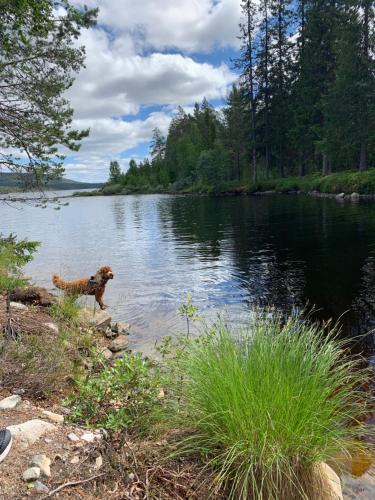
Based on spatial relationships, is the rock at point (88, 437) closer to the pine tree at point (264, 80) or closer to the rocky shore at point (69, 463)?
the rocky shore at point (69, 463)

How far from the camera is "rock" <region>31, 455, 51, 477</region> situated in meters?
2.33

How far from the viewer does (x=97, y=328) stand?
7.81 meters

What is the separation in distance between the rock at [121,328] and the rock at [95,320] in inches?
6.8

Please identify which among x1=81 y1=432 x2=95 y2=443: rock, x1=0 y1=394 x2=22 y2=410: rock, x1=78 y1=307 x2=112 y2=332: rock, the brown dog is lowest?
x1=78 y1=307 x2=112 y2=332: rock

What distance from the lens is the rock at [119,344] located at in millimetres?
7279

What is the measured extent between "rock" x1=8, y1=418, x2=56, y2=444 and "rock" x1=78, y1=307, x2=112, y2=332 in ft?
16.0

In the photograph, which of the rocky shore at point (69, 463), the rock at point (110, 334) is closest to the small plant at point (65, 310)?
the rock at point (110, 334)

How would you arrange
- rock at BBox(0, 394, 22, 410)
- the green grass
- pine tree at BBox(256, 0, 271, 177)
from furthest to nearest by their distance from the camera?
pine tree at BBox(256, 0, 271, 177) < rock at BBox(0, 394, 22, 410) < the green grass

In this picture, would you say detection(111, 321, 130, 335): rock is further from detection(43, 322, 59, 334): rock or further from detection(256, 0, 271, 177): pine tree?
detection(256, 0, 271, 177): pine tree

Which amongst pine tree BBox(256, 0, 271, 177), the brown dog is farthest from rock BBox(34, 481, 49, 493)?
pine tree BBox(256, 0, 271, 177)

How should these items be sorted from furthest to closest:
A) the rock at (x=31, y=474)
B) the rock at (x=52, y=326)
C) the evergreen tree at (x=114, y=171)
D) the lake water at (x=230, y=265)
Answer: the evergreen tree at (x=114, y=171) → the lake water at (x=230, y=265) → the rock at (x=52, y=326) → the rock at (x=31, y=474)

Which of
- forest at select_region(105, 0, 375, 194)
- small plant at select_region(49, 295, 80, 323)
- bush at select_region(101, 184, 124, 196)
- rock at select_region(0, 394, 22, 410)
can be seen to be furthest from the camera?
bush at select_region(101, 184, 124, 196)

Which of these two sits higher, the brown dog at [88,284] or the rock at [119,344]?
the brown dog at [88,284]

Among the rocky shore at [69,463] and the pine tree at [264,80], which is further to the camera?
the pine tree at [264,80]
